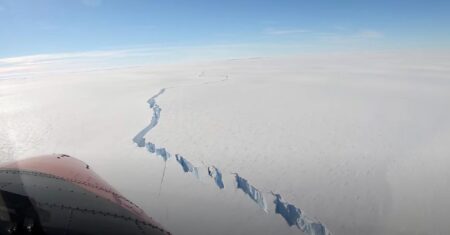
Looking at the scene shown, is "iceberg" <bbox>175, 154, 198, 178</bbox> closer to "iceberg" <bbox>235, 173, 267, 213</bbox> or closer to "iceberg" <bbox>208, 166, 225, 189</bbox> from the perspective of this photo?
"iceberg" <bbox>208, 166, 225, 189</bbox>

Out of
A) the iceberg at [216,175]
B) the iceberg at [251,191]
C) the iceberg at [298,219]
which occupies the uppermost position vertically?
the iceberg at [216,175]

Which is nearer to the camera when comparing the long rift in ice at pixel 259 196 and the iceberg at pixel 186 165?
the long rift in ice at pixel 259 196

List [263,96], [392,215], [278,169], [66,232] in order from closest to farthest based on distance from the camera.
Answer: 1. [66,232]
2. [392,215]
3. [278,169]
4. [263,96]

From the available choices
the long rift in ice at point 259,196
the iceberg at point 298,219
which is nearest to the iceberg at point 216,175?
the long rift in ice at point 259,196

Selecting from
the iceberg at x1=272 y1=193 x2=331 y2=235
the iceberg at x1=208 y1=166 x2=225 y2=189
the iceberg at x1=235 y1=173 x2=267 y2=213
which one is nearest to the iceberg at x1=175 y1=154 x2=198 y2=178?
the iceberg at x1=208 y1=166 x2=225 y2=189

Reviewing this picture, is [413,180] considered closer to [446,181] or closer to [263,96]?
[446,181]

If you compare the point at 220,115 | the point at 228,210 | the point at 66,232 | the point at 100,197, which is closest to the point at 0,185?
the point at 100,197

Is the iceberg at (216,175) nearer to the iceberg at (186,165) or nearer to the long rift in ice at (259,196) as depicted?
the long rift in ice at (259,196)

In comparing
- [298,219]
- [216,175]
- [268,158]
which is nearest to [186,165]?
[216,175]

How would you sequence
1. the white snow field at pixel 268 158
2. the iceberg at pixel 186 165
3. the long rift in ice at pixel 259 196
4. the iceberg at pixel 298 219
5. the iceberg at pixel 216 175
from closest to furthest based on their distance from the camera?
1. the iceberg at pixel 298 219
2. the long rift in ice at pixel 259 196
3. the white snow field at pixel 268 158
4. the iceberg at pixel 216 175
5. the iceberg at pixel 186 165
